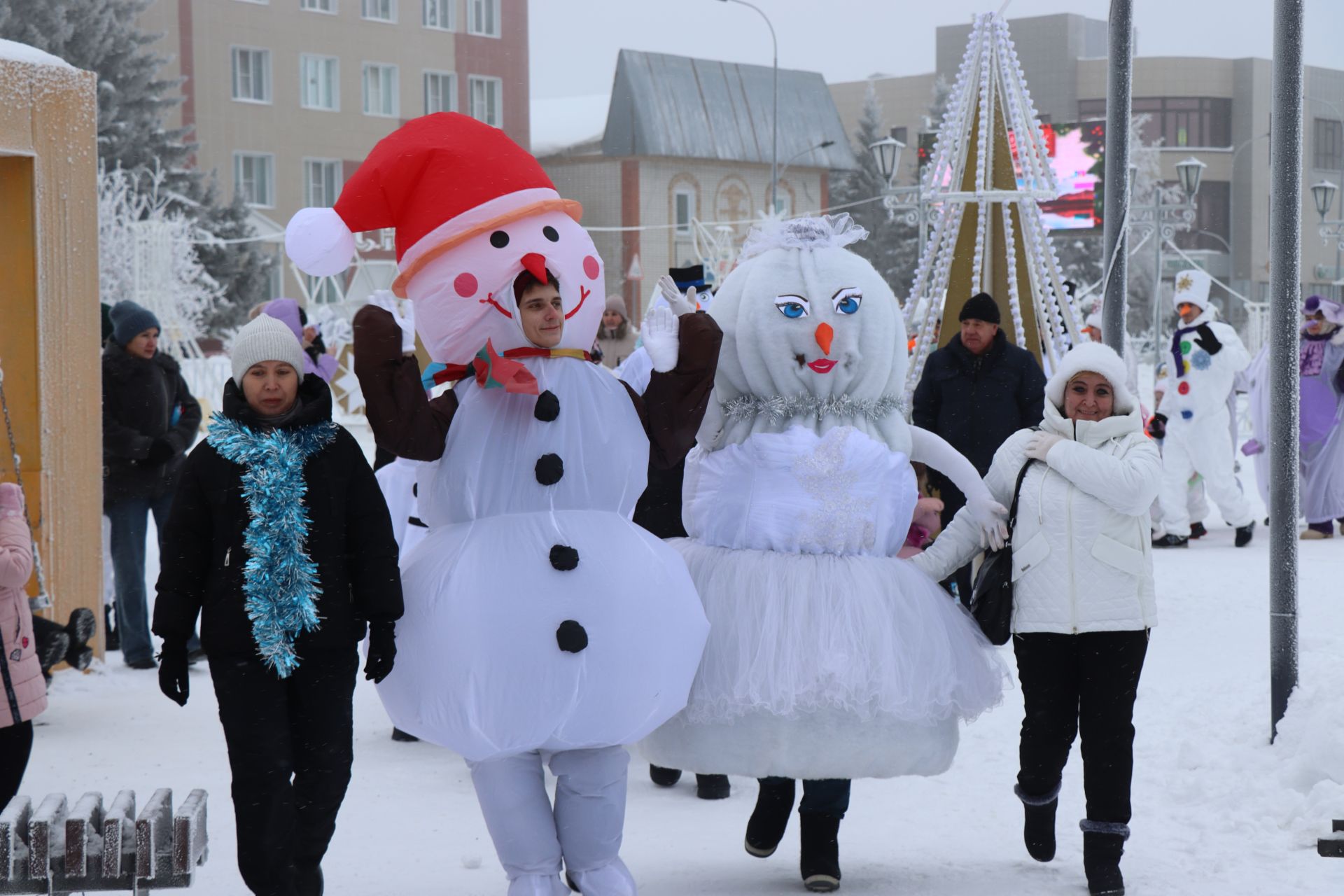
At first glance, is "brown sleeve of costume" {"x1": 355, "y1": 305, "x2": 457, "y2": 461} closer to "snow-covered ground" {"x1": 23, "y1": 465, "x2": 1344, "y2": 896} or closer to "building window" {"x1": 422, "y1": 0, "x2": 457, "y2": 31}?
"snow-covered ground" {"x1": 23, "y1": 465, "x2": 1344, "y2": 896}

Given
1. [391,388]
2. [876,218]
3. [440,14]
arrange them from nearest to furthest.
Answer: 1. [391,388]
2. [440,14]
3. [876,218]

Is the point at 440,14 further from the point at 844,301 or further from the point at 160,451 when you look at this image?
the point at 844,301

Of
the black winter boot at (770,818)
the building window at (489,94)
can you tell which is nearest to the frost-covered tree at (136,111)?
the building window at (489,94)

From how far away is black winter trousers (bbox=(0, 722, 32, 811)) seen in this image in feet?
15.4

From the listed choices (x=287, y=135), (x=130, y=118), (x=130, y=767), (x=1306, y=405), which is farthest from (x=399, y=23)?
(x=130, y=767)

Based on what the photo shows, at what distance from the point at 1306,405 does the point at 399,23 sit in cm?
3367

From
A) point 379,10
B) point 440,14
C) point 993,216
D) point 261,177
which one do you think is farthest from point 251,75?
point 993,216

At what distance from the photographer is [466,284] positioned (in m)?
4.11

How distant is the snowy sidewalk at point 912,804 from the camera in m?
4.66

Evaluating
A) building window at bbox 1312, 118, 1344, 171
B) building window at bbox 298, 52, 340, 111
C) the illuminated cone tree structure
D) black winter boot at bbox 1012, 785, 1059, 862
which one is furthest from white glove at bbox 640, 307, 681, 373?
building window at bbox 298, 52, 340, 111

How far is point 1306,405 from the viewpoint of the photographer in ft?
40.3

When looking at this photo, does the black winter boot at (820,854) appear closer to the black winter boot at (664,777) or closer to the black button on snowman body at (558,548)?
the black button on snowman body at (558,548)

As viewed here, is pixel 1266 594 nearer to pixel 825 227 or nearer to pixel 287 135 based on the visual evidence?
pixel 825 227

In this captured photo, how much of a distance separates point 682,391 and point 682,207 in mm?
40153
